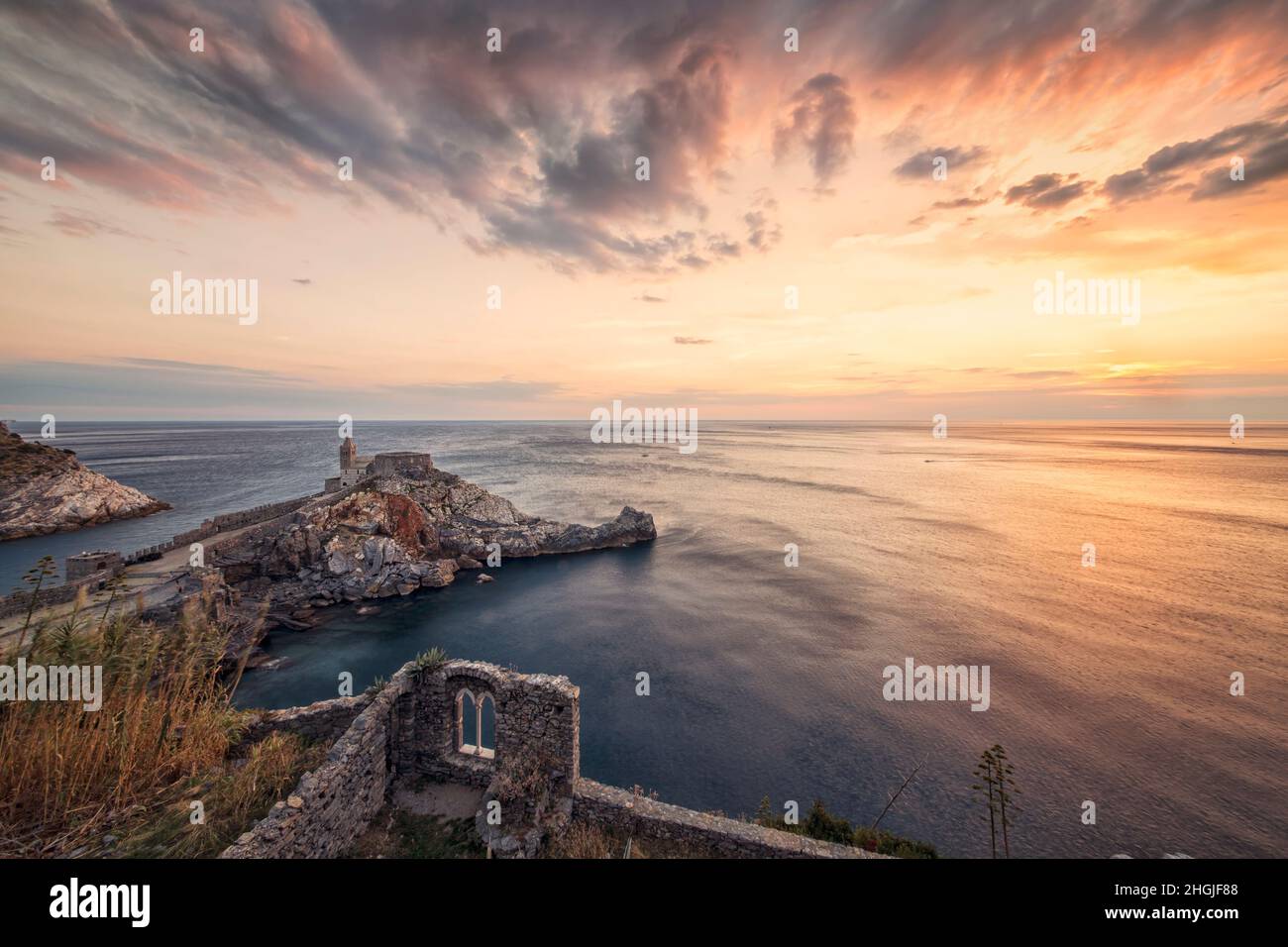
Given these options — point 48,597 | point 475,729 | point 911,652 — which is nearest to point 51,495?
point 48,597

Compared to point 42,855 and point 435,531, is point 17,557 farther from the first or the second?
point 42,855

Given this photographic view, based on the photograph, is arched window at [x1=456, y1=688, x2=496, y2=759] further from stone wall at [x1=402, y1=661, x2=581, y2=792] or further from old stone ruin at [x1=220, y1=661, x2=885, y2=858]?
stone wall at [x1=402, y1=661, x2=581, y2=792]

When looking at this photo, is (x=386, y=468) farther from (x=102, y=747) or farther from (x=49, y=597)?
(x=102, y=747)

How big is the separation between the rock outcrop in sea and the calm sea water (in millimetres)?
2860

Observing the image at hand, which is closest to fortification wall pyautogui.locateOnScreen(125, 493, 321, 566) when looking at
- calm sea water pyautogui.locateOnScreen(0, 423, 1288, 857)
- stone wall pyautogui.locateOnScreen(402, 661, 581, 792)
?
calm sea water pyautogui.locateOnScreen(0, 423, 1288, 857)

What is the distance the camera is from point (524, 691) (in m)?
13.7

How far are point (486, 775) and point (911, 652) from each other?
26.7 m

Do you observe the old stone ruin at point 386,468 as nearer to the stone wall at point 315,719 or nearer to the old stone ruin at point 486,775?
the stone wall at point 315,719

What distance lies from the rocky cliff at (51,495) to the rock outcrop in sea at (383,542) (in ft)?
113

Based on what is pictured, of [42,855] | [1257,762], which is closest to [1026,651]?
[1257,762]

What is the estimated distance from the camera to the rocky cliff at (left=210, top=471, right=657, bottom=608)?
117 ft

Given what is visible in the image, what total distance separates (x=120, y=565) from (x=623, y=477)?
78.3 metres

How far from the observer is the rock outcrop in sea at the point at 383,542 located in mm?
35438

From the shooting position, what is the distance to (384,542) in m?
39.4
